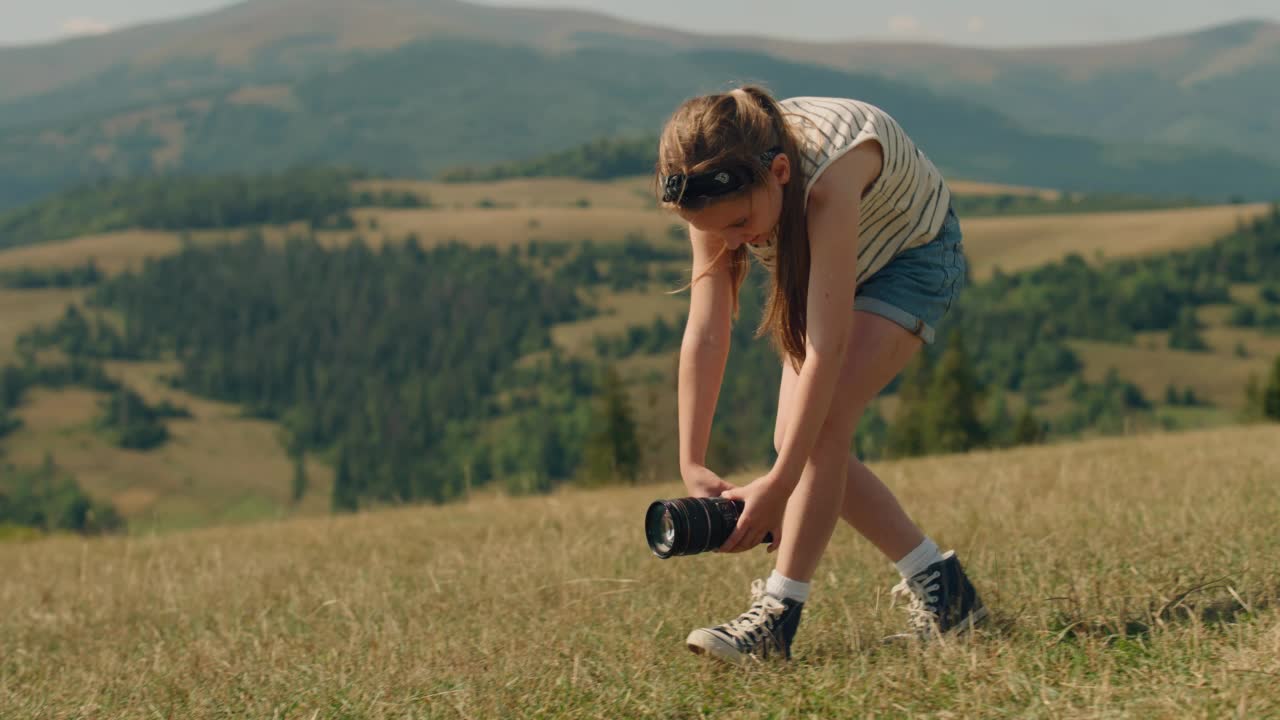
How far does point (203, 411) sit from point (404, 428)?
27.6m

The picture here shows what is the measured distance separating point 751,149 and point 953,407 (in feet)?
196

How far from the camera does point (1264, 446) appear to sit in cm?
1080

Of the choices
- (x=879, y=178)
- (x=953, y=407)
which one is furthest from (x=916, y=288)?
(x=953, y=407)

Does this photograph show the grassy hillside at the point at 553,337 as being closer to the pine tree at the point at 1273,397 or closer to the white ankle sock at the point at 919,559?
the pine tree at the point at 1273,397

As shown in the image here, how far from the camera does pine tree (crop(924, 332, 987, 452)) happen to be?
197ft

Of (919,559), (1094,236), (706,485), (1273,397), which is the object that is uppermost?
(706,485)

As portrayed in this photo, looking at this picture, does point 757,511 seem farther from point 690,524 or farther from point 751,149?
point 751,149

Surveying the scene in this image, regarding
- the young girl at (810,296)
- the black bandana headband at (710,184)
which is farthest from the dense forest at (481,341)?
the black bandana headband at (710,184)

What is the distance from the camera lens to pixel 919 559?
4.06 meters

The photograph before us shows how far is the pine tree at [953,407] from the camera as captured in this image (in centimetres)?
6006

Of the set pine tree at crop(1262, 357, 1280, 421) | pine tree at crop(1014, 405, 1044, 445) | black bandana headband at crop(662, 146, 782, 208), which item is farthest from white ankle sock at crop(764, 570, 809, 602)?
pine tree at crop(1014, 405, 1044, 445)

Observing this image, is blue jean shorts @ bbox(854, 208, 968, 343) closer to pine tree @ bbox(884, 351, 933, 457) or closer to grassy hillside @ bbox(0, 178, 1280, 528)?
pine tree @ bbox(884, 351, 933, 457)

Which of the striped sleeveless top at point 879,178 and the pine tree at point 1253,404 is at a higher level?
the striped sleeveless top at point 879,178

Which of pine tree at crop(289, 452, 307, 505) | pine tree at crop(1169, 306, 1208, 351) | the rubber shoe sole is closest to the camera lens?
the rubber shoe sole
